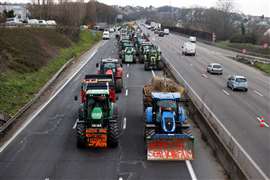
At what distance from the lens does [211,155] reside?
18250 mm

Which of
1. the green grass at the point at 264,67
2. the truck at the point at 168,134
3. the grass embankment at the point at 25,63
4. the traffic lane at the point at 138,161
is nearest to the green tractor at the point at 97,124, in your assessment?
the traffic lane at the point at 138,161

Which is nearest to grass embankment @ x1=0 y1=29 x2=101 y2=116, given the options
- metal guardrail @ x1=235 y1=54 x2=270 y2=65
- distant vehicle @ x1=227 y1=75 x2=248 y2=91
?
distant vehicle @ x1=227 y1=75 x2=248 y2=91

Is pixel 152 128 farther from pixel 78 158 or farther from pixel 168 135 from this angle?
pixel 78 158

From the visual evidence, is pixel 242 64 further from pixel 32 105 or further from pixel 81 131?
pixel 81 131

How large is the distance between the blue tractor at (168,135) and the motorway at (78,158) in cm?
47

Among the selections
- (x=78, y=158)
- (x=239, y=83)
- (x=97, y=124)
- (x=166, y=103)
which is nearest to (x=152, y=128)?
A: (x=166, y=103)

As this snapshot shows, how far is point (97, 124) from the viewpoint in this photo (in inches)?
720

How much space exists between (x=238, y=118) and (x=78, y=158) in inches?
467

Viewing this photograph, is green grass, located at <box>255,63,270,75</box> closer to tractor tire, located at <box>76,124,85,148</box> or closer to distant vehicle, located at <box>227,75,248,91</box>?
distant vehicle, located at <box>227,75,248,91</box>

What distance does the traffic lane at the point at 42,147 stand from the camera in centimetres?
1654

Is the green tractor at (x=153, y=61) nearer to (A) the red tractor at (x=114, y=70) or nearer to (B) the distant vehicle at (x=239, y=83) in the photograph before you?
(B) the distant vehicle at (x=239, y=83)

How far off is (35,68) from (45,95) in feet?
33.1

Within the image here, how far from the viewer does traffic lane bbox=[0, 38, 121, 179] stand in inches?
651

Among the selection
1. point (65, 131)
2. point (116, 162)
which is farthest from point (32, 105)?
point (116, 162)
